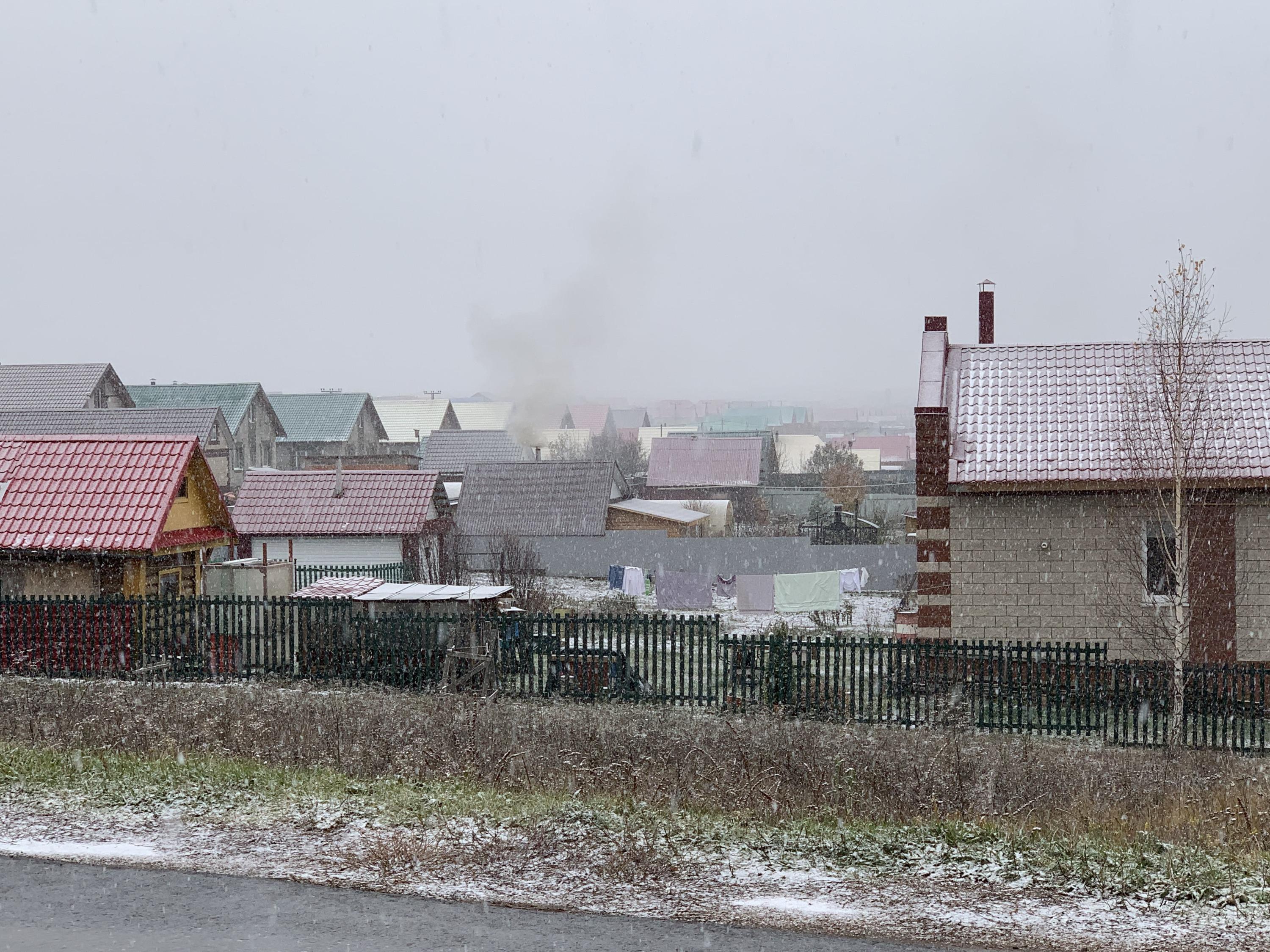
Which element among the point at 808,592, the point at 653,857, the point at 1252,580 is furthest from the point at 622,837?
the point at 808,592

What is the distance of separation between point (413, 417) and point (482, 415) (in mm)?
17835

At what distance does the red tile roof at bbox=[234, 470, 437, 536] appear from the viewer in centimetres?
3397

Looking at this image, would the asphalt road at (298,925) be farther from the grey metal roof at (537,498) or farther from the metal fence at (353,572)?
the grey metal roof at (537,498)

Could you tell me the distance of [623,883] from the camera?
7648 mm

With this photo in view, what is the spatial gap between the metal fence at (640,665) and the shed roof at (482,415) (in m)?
96.7

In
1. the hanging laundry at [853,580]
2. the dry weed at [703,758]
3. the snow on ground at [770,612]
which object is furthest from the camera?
the hanging laundry at [853,580]

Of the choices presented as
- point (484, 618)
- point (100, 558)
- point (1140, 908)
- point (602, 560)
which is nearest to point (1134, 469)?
point (484, 618)

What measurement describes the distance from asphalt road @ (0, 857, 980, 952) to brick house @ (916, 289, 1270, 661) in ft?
38.3

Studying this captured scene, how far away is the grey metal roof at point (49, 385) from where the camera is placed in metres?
60.1

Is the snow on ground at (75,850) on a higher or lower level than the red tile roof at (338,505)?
lower

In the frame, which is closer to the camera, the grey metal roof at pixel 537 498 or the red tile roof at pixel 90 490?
the red tile roof at pixel 90 490

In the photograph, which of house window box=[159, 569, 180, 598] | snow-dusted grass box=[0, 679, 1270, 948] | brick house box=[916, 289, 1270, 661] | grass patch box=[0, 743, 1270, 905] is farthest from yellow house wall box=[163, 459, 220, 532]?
brick house box=[916, 289, 1270, 661]

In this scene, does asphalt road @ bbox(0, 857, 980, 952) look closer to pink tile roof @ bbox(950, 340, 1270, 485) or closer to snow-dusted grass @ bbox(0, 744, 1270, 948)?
snow-dusted grass @ bbox(0, 744, 1270, 948)

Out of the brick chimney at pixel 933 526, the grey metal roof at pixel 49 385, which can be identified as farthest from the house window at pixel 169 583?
the grey metal roof at pixel 49 385
